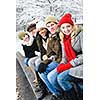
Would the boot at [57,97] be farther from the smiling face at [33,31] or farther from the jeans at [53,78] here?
the smiling face at [33,31]

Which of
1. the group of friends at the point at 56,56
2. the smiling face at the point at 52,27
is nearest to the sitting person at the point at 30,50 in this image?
the group of friends at the point at 56,56

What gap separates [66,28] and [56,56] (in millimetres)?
169

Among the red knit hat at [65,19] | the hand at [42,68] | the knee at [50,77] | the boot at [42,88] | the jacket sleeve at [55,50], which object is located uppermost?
the red knit hat at [65,19]

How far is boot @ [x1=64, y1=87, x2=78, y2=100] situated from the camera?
4.33 feet

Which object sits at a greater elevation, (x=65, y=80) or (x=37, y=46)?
(x=37, y=46)

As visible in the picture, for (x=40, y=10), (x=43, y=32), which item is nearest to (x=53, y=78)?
(x=43, y=32)

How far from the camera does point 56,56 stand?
1.33 meters

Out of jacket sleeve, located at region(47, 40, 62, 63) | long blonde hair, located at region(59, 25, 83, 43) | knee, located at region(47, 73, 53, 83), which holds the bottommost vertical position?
knee, located at region(47, 73, 53, 83)

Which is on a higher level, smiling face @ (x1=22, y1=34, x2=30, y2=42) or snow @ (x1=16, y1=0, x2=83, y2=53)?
snow @ (x1=16, y1=0, x2=83, y2=53)

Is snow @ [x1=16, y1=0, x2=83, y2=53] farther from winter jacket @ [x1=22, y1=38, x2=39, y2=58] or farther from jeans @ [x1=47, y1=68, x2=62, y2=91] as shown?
jeans @ [x1=47, y1=68, x2=62, y2=91]

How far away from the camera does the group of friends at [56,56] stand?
1.31m

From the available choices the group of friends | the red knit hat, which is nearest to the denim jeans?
the group of friends

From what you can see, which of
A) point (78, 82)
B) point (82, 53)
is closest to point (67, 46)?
point (82, 53)

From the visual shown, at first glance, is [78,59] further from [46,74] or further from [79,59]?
[46,74]
